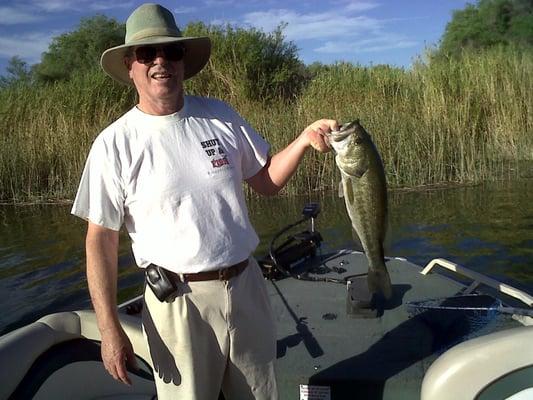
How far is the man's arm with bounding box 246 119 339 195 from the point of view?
9.00 feet

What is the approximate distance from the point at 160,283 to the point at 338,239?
6763 millimetres

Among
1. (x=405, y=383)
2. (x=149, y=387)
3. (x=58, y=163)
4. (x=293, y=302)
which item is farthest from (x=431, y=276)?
(x=58, y=163)

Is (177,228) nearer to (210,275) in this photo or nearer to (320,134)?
(210,275)

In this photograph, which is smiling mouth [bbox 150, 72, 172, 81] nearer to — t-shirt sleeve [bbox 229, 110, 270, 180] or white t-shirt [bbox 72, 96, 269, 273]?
white t-shirt [bbox 72, 96, 269, 273]

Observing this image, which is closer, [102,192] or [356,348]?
[102,192]

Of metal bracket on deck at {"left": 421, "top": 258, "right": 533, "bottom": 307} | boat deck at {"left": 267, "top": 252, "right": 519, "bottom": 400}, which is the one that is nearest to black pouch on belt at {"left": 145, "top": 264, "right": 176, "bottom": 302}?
boat deck at {"left": 267, "top": 252, "right": 519, "bottom": 400}

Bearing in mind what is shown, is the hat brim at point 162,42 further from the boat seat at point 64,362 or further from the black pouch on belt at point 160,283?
the boat seat at point 64,362

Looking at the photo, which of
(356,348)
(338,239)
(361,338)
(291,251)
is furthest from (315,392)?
(338,239)

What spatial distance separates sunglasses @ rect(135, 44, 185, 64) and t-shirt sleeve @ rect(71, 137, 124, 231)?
0.42m

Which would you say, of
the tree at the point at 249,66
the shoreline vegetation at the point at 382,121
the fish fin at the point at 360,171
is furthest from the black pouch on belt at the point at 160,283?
the tree at the point at 249,66

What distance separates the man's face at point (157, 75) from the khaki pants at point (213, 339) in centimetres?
83

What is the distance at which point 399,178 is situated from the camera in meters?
11.4

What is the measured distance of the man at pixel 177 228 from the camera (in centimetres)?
238

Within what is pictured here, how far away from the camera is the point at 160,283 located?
239 cm
